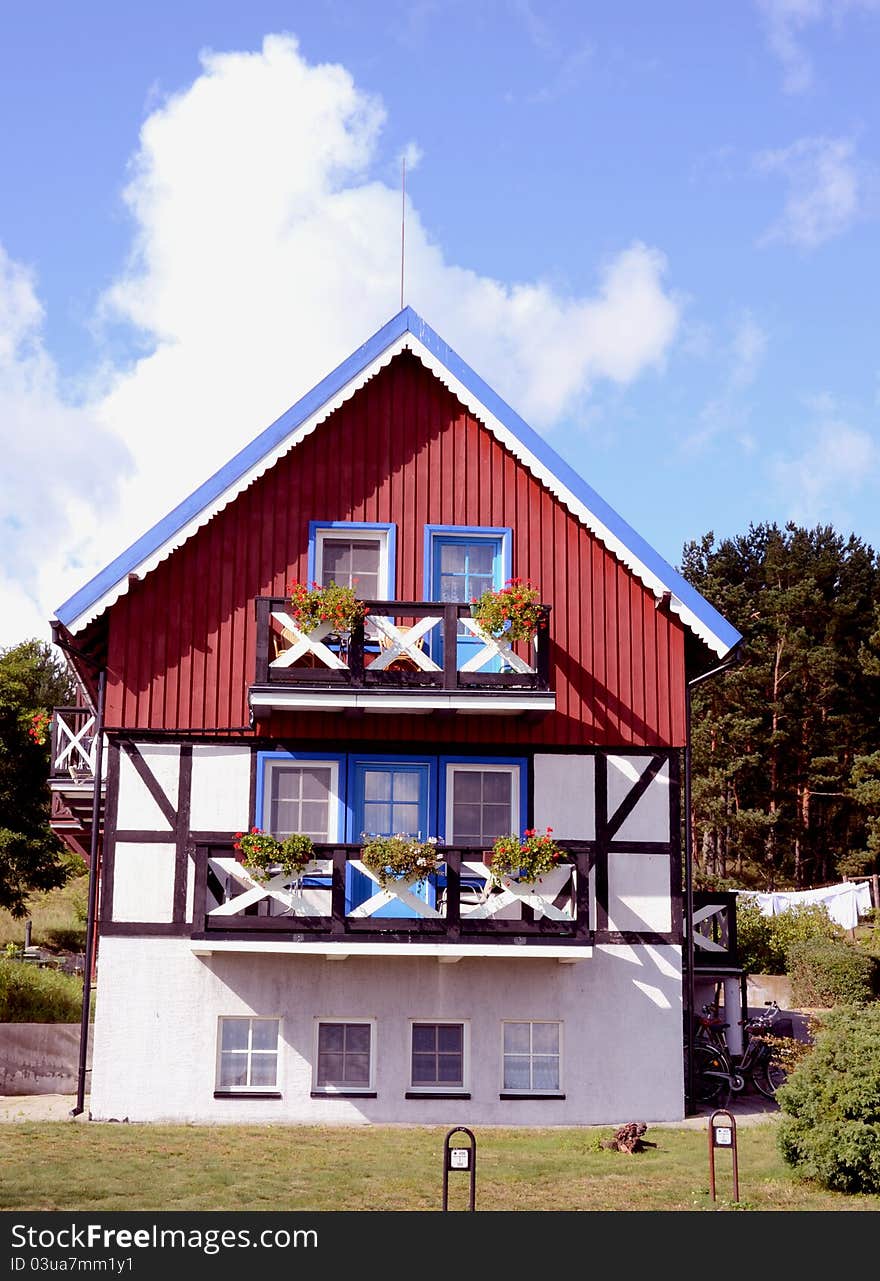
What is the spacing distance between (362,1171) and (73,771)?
11.1 metres

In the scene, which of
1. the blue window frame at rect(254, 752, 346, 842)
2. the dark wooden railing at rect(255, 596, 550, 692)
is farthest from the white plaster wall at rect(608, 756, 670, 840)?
the blue window frame at rect(254, 752, 346, 842)

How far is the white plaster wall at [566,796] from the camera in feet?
68.4

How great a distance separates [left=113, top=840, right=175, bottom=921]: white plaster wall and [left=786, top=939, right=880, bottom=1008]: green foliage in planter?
17.6 metres

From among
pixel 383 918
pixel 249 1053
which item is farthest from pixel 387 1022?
pixel 249 1053

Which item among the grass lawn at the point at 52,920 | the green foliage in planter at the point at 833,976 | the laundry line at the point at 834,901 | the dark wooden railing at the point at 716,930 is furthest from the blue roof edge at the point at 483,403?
the grass lawn at the point at 52,920

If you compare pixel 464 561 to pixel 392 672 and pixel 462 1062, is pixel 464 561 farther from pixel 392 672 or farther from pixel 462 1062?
pixel 462 1062

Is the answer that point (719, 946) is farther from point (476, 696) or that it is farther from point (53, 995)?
point (53, 995)

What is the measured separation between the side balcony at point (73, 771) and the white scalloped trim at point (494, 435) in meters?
5.23

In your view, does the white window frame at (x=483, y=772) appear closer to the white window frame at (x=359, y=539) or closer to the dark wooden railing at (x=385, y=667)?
the dark wooden railing at (x=385, y=667)

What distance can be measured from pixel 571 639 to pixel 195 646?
219 inches

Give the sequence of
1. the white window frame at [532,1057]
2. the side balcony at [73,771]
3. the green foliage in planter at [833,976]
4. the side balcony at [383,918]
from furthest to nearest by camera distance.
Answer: the green foliage in planter at [833,976]
the side balcony at [73,771]
the white window frame at [532,1057]
the side balcony at [383,918]

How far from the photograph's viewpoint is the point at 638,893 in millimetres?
20859

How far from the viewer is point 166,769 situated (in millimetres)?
20672
